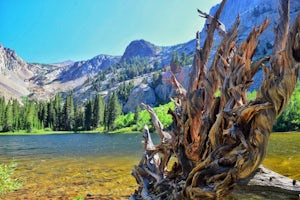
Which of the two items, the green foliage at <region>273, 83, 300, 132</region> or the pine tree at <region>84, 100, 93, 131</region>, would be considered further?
the pine tree at <region>84, 100, 93, 131</region>

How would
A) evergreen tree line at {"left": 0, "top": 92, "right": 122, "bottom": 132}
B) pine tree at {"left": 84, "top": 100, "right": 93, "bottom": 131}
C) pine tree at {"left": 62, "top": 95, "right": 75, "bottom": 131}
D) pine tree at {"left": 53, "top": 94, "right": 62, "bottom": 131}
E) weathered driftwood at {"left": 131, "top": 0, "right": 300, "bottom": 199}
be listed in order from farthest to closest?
pine tree at {"left": 53, "top": 94, "right": 62, "bottom": 131} → pine tree at {"left": 62, "top": 95, "right": 75, "bottom": 131} → pine tree at {"left": 84, "top": 100, "right": 93, "bottom": 131} → evergreen tree line at {"left": 0, "top": 92, "right": 122, "bottom": 132} → weathered driftwood at {"left": 131, "top": 0, "right": 300, "bottom": 199}

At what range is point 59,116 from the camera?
6585 inches

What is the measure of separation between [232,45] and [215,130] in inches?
92.9

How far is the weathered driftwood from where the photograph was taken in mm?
5922

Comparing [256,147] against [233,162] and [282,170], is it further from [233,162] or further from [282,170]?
[282,170]

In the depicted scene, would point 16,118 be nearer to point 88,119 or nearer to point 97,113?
point 88,119

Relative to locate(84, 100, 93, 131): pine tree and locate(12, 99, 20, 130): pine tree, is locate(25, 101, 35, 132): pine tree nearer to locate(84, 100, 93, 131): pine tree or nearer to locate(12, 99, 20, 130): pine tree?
locate(12, 99, 20, 130): pine tree

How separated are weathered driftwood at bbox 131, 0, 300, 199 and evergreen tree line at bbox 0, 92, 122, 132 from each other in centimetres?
13790

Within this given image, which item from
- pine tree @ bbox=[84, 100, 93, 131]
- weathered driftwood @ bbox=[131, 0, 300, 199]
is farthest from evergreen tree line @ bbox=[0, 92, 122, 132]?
weathered driftwood @ bbox=[131, 0, 300, 199]

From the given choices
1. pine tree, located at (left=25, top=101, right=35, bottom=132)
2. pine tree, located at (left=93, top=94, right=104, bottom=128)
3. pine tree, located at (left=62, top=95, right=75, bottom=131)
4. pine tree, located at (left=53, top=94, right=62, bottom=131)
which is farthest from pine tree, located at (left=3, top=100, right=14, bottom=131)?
pine tree, located at (left=93, top=94, right=104, bottom=128)

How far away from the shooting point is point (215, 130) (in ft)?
22.6

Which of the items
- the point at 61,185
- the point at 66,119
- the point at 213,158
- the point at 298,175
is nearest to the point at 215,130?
the point at 213,158

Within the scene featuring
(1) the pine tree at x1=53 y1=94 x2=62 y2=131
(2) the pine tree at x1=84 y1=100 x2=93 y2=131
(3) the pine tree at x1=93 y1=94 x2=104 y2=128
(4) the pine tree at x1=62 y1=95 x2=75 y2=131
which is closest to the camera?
(2) the pine tree at x1=84 y1=100 x2=93 y2=131

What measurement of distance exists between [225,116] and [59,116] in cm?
16877
